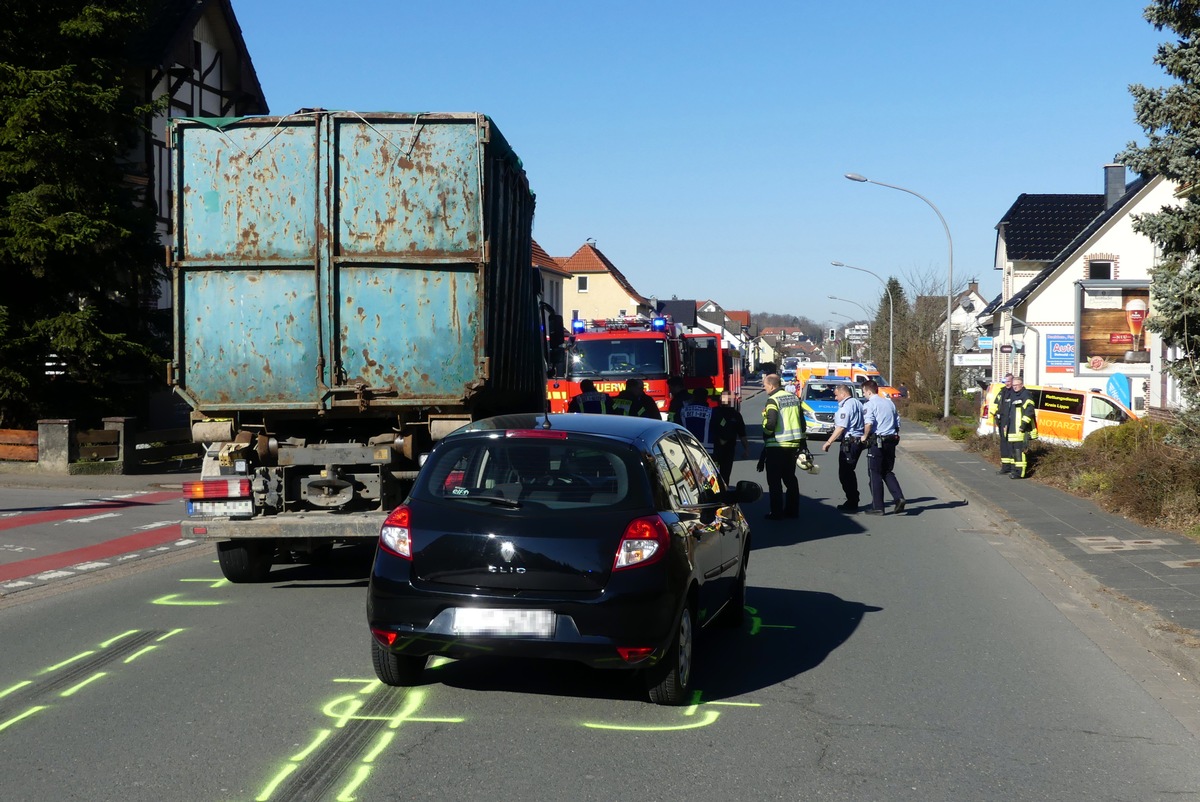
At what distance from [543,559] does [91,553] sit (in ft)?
25.4

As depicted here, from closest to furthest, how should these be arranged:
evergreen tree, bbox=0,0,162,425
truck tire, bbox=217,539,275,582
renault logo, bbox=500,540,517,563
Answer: renault logo, bbox=500,540,517,563 → truck tire, bbox=217,539,275,582 → evergreen tree, bbox=0,0,162,425

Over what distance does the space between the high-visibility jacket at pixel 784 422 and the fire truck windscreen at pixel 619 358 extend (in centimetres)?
794

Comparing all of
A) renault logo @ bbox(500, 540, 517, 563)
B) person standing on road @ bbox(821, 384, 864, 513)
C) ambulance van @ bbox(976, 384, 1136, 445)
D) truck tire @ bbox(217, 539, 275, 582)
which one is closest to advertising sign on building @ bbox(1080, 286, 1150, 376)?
ambulance van @ bbox(976, 384, 1136, 445)

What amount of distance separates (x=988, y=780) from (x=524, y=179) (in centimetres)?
843

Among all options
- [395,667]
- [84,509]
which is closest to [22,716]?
[395,667]

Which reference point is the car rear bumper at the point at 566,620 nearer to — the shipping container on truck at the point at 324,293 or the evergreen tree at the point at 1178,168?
the shipping container on truck at the point at 324,293

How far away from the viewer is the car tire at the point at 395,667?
251 inches

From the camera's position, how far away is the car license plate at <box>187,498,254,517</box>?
938cm

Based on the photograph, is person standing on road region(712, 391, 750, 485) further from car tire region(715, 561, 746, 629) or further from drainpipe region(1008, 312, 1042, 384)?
drainpipe region(1008, 312, 1042, 384)

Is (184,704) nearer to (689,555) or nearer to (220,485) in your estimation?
(689,555)

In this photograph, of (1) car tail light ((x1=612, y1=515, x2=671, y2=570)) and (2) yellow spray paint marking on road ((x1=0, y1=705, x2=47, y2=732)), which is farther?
(1) car tail light ((x1=612, y1=515, x2=671, y2=570))

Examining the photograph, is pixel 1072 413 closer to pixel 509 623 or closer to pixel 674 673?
pixel 674 673

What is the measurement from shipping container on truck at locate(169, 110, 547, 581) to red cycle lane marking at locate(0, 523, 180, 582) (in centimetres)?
243

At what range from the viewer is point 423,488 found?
636cm
